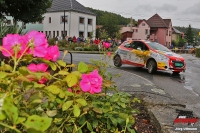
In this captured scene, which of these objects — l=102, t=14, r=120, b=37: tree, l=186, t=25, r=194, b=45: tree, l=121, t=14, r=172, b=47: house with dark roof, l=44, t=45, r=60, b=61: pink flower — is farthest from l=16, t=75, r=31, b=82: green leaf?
l=186, t=25, r=194, b=45: tree

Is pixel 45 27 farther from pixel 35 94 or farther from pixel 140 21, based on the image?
pixel 35 94

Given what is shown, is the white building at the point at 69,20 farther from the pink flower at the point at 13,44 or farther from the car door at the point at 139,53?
the pink flower at the point at 13,44

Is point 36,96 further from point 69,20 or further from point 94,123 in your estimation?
point 69,20

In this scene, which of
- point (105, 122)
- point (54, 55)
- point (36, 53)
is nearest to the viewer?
point (36, 53)

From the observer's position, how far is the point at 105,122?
2.21m

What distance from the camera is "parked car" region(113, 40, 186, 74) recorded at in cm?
1257

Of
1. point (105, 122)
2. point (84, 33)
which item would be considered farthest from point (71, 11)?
point (105, 122)

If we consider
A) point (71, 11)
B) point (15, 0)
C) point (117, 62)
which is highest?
point (71, 11)

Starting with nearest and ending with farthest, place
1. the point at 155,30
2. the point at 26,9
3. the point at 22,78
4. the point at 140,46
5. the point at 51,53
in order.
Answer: the point at 22,78 → the point at 51,53 → the point at 140,46 → the point at 26,9 → the point at 155,30

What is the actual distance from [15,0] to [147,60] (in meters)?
7.38

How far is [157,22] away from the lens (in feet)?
278

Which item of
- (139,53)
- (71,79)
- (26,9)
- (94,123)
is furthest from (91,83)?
(26,9)

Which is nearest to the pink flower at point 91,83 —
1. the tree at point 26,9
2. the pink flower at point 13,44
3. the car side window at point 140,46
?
the pink flower at point 13,44

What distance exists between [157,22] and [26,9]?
2849 inches
